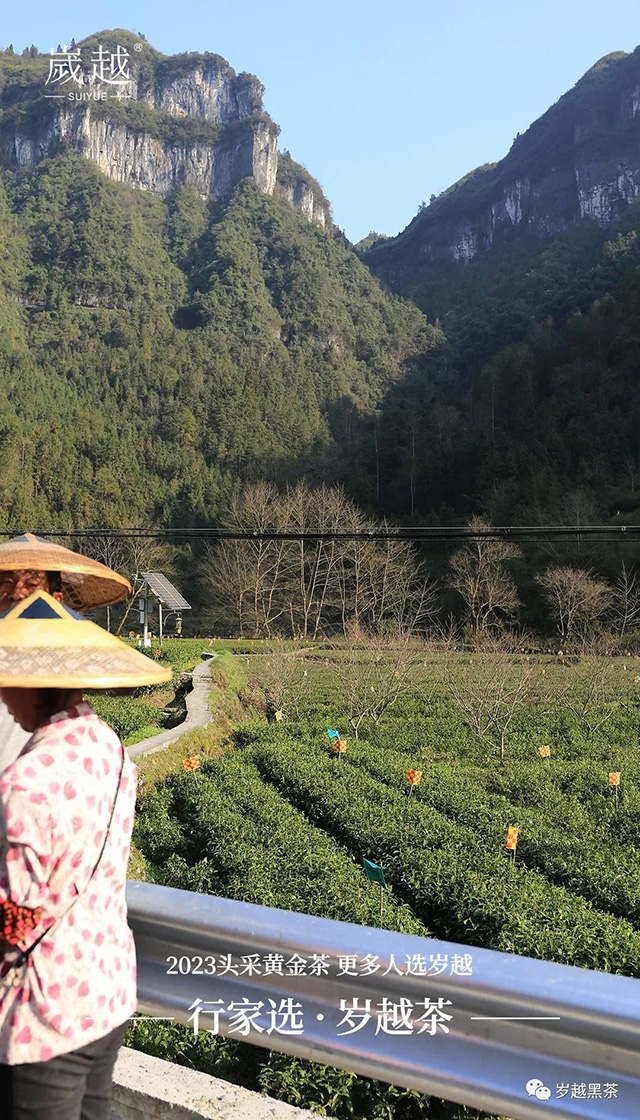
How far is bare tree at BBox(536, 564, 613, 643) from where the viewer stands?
1321 inches

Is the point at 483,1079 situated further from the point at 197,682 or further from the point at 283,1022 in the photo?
the point at 197,682

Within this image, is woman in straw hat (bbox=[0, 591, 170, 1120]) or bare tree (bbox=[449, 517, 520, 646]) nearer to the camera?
woman in straw hat (bbox=[0, 591, 170, 1120])

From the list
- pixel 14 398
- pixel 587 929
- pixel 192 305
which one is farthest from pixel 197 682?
pixel 192 305

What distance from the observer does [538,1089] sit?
1.90m

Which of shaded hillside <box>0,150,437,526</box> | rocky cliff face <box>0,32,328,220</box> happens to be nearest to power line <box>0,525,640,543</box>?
shaded hillside <box>0,150,437,526</box>

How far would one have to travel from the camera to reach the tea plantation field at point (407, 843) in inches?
204

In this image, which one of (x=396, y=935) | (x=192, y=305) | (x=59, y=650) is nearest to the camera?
(x=59, y=650)

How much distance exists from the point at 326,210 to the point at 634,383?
95.9m

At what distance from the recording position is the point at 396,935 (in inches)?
86.3

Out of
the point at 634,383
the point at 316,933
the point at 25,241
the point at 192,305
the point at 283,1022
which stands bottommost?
the point at 283,1022

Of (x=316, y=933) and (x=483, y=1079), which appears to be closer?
(x=483, y=1079)

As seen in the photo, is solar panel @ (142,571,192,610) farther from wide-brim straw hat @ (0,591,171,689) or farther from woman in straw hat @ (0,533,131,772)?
wide-brim straw hat @ (0,591,171,689)

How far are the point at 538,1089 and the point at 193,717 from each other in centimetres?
1734

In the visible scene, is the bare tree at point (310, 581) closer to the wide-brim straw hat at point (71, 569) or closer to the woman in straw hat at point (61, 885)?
the wide-brim straw hat at point (71, 569)
